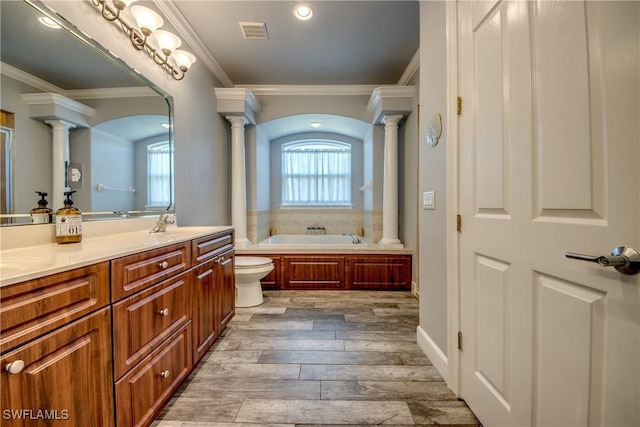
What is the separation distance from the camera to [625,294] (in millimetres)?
656

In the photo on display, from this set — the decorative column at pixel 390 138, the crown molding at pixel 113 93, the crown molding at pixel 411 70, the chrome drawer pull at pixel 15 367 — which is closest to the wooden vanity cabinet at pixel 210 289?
the chrome drawer pull at pixel 15 367

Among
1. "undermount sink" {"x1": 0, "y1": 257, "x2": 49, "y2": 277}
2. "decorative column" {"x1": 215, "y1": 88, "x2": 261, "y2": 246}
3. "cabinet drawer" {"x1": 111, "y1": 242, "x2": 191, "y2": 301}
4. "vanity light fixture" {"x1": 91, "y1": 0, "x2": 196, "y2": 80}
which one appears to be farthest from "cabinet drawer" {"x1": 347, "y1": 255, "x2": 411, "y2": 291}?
"undermount sink" {"x1": 0, "y1": 257, "x2": 49, "y2": 277}


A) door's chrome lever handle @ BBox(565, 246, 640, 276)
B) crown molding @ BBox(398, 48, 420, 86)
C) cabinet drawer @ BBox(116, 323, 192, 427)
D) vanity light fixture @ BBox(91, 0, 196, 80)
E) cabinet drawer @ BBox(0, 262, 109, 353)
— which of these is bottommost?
cabinet drawer @ BBox(116, 323, 192, 427)

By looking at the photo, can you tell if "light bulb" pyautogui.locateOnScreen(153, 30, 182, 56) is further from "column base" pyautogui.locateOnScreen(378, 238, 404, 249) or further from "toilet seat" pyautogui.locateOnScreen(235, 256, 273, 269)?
"column base" pyautogui.locateOnScreen(378, 238, 404, 249)

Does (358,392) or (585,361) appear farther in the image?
(358,392)

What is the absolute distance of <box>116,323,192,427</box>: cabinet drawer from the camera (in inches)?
39.4

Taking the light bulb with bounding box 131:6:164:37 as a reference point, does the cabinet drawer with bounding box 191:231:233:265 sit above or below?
below

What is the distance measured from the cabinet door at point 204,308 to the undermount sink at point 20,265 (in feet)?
2.37

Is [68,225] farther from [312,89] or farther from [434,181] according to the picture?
[312,89]

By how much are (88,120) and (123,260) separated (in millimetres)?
985

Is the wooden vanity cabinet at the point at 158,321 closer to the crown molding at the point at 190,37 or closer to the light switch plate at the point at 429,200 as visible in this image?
the light switch plate at the point at 429,200

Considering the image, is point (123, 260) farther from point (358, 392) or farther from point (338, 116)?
point (338, 116)

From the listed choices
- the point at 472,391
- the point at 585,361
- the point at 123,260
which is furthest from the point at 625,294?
the point at 123,260

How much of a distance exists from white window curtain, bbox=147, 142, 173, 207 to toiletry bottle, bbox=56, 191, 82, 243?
0.69 meters
